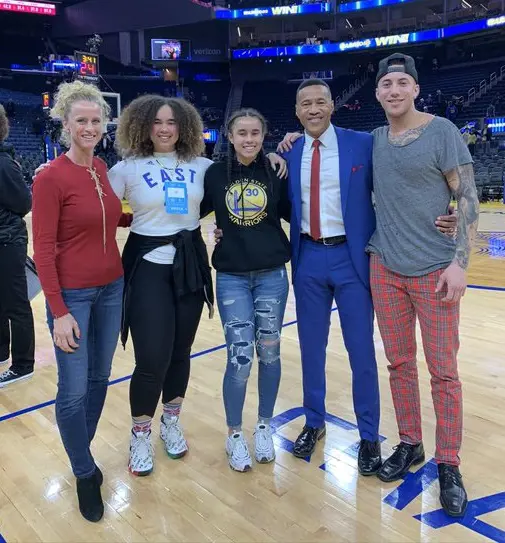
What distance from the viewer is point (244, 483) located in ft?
6.92

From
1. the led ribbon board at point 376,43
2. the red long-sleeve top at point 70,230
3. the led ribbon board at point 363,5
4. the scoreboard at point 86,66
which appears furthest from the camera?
the led ribbon board at point 363,5

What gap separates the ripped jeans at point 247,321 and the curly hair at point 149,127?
0.55m

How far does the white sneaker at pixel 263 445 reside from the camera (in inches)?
88.5

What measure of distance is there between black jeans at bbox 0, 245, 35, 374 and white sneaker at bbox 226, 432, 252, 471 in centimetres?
163

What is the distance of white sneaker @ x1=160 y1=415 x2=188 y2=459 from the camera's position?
2314mm

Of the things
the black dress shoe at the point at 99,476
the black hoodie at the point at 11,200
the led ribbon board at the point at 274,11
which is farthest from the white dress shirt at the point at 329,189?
the led ribbon board at the point at 274,11

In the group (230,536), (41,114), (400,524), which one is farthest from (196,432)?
(41,114)

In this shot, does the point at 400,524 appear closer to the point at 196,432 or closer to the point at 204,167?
the point at 196,432

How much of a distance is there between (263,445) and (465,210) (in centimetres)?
127

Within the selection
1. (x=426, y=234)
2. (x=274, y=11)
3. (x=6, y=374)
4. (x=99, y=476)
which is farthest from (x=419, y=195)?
(x=274, y=11)

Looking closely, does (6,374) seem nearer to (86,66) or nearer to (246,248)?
(246,248)

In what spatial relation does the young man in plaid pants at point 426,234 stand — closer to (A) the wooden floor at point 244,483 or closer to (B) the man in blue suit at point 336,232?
(B) the man in blue suit at point 336,232

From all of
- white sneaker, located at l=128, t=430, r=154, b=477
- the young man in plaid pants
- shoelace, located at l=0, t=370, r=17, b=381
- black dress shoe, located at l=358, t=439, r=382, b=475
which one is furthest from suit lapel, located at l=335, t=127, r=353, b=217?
shoelace, located at l=0, t=370, r=17, b=381

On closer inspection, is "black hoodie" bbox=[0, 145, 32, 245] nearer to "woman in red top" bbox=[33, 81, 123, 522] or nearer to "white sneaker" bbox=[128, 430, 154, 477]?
"woman in red top" bbox=[33, 81, 123, 522]
